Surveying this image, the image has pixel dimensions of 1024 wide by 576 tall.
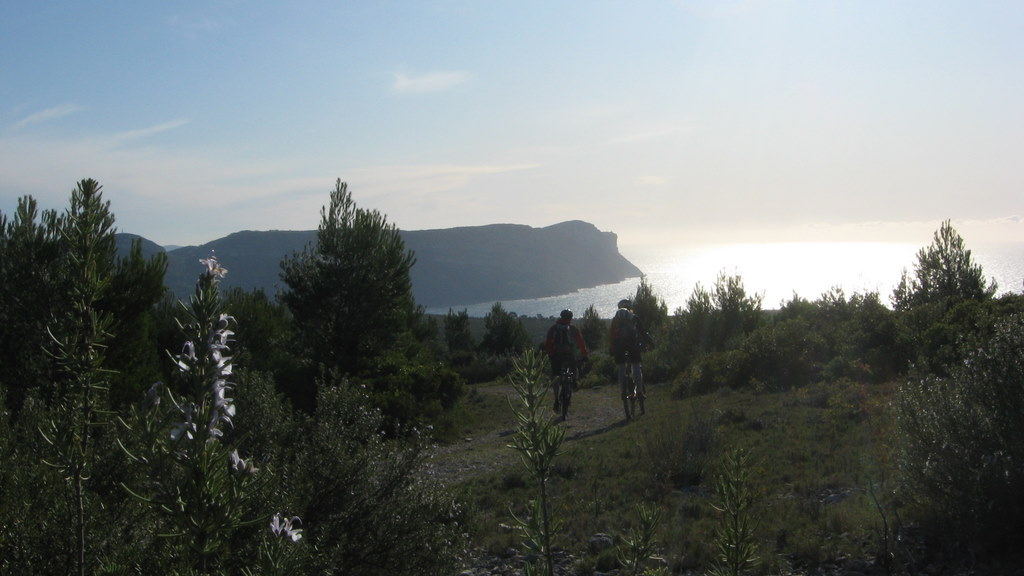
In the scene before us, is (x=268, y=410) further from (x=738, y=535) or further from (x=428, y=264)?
(x=428, y=264)

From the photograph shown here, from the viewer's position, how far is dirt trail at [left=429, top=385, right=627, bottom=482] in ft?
30.6

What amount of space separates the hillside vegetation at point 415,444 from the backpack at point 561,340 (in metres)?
1.37

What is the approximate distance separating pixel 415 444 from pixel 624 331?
23.1 feet

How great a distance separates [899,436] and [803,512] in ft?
3.29

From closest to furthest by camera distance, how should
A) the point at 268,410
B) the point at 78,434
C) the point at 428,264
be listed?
the point at 78,434, the point at 268,410, the point at 428,264

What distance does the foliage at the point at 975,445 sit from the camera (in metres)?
4.66

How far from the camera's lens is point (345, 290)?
1480cm

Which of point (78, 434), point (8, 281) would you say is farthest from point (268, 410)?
point (8, 281)

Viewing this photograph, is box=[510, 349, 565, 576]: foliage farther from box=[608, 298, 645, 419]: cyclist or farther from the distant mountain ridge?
the distant mountain ridge

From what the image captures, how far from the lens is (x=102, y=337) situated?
231 cm

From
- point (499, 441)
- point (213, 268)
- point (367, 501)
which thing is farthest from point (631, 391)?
point (213, 268)

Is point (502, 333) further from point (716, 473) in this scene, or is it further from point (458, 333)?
point (716, 473)

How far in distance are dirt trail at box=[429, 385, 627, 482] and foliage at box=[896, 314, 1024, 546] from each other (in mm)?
2740

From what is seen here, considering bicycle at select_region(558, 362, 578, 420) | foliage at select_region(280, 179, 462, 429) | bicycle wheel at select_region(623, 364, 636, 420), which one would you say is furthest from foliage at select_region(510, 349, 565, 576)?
foliage at select_region(280, 179, 462, 429)
